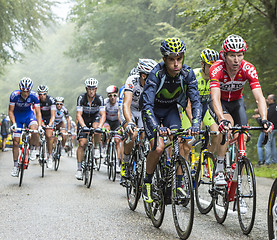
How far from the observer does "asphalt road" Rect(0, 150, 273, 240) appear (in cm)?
513

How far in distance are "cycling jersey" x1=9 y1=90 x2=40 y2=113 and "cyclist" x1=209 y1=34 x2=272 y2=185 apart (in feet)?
17.8

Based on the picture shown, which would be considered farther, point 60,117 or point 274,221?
point 60,117

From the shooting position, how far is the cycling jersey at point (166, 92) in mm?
5309

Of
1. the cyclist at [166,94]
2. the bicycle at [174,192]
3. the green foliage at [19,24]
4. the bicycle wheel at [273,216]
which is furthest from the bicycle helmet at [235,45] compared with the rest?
Answer: the green foliage at [19,24]

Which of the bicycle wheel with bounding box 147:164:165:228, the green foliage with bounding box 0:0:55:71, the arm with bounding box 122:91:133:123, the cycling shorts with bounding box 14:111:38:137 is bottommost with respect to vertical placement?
the bicycle wheel with bounding box 147:164:165:228

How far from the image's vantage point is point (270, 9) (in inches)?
555

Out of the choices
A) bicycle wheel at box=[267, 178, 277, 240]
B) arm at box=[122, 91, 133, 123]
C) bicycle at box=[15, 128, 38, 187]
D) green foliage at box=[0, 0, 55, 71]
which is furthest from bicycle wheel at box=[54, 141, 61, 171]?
bicycle wheel at box=[267, 178, 277, 240]

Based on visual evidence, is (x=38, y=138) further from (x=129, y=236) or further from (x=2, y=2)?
(x=2, y=2)

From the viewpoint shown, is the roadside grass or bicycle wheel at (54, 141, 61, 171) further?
bicycle wheel at (54, 141, 61, 171)

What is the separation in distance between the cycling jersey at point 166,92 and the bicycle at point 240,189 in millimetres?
668

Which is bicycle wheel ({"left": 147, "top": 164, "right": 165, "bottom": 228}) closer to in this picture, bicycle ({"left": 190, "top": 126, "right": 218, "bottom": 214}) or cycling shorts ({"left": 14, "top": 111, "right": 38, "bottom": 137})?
bicycle ({"left": 190, "top": 126, "right": 218, "bottom": 214})

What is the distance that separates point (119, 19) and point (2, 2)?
16.6m

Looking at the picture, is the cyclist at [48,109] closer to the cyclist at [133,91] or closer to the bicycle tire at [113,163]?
the bicycle tire at [113,163]

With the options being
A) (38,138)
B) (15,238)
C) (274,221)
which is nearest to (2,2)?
(38,138)
